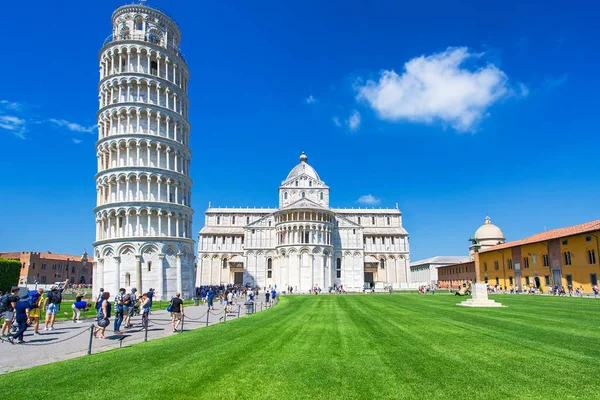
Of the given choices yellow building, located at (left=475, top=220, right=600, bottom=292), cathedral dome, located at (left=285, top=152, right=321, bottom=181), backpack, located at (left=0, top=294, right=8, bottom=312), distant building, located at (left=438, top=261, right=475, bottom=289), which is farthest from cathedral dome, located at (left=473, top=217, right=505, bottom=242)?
backpack, located at (left=0, top=294, right=8, bottom=312)

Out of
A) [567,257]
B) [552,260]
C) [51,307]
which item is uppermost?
[567,257]

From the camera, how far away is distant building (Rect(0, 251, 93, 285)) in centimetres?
8912

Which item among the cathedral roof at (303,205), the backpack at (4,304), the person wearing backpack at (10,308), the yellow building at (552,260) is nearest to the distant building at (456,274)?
the yellow building at (552,260)

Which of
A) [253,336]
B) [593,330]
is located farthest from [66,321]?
[593,330]

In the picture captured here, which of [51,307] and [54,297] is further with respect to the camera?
[54,297]

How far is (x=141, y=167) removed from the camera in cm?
4522

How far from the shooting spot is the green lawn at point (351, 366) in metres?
8.13

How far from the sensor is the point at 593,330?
15102 millimetres

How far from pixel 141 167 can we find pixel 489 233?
2759 inches

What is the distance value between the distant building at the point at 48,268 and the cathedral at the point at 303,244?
27878 mm

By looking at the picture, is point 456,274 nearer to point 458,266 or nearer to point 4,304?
point 458,266

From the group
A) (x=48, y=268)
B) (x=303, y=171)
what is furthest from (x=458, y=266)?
(x=48, y=268)

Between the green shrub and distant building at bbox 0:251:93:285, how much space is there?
32268mm

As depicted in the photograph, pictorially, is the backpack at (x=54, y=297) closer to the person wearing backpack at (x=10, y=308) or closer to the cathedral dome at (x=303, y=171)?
the person wearing backpack at (x=10, y=308)
